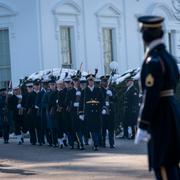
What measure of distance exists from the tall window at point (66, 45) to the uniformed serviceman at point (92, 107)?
13369 millimetres

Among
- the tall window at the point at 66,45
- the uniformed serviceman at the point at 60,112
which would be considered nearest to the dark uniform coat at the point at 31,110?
the uniformed serviceman at the point at 60,112

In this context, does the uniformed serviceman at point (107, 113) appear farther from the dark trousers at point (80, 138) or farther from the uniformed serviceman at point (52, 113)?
the uniformed serviceman at point (52, 113)

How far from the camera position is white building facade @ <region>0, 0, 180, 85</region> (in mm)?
30484

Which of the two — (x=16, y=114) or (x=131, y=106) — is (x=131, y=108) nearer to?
(x=131, y=106)

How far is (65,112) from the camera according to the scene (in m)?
19.3

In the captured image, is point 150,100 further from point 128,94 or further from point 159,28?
point 128,94

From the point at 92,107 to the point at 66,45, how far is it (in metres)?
14.2

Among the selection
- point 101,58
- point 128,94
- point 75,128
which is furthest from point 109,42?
point 75,128

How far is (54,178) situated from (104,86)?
293 inches

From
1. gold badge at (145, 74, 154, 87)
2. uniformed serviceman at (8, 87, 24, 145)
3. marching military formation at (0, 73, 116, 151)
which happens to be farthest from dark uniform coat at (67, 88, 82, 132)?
gold badge at (145, 74, 154, 87)

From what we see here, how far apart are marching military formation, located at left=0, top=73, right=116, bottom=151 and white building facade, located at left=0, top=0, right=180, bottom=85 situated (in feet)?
28.1

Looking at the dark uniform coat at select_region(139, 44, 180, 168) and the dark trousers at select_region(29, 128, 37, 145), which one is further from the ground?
the dark uniform coat at select_region(139, 44, 180, 168)

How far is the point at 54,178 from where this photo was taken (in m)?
12.2

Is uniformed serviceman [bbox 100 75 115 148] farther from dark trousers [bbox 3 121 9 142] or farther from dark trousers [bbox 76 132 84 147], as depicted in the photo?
dark trousers [bbox 3 121 9 142]
